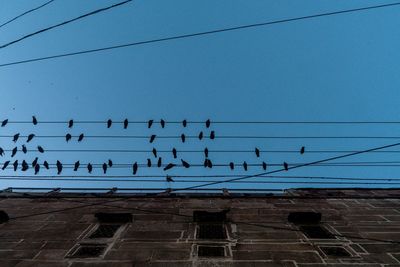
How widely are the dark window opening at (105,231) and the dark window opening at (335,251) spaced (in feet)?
17.5

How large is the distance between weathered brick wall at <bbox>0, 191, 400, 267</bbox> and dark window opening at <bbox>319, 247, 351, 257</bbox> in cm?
11

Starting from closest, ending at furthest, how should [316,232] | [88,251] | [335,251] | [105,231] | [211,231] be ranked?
[335,251] < [88,251] < [316,232] < [211,231] < [105,231]

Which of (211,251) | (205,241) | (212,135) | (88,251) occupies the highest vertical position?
(212,135)

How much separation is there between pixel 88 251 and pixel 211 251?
9.74 feet

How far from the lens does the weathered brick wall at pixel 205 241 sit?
27.4 ft

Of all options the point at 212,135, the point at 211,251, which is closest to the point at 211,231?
the point at 211,251

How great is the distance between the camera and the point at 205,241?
30.1 feet

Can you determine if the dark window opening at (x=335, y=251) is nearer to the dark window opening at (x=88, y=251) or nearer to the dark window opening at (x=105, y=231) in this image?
the dark window opening at (x=88, y=251)

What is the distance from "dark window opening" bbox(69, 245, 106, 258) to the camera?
8723mm

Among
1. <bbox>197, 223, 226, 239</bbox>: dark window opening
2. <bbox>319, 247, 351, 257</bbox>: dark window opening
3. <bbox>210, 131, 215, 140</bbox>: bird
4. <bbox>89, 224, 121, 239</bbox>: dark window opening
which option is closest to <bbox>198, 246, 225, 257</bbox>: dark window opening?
<bbox>197, 223, 226, 239</bbox>: dark window opening

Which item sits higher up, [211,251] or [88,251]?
[211,251]

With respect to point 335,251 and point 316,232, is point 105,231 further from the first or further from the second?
point 335,251

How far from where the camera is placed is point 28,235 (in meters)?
9.98

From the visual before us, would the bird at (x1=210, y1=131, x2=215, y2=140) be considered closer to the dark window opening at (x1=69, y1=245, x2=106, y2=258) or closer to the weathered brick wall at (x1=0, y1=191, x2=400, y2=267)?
the weathered brick wall at (x1=0, y1=191, x2=400, y2=267)
